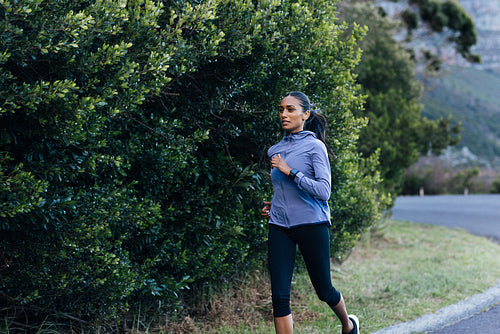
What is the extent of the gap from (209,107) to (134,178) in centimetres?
92

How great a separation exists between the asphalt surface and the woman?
1812 mm

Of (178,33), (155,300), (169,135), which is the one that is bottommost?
(155,300)

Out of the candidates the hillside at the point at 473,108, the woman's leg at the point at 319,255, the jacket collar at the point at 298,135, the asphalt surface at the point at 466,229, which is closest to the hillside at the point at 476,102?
the hillside at the point at 473,108

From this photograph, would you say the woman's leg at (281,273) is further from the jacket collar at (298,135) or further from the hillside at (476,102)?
the hillside at (476,102)

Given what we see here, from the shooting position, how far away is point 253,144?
16.5ft

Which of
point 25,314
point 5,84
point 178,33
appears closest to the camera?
point 5,84

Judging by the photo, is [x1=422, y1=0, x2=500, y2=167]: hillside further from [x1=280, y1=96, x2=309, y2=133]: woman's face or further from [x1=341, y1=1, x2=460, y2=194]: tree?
[x1=280, y1=96, x2=309, y2=133]: woman's face

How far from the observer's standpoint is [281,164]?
3.52 m

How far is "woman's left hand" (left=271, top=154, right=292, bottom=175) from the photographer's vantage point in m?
3.48

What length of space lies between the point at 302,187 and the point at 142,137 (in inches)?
56.3

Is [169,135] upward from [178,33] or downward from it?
downward

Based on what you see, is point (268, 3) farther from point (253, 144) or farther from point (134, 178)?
point (134, 178)

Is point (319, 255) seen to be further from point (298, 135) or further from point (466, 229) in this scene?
point (466, 229)

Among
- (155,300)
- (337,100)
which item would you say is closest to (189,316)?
(155,300)
